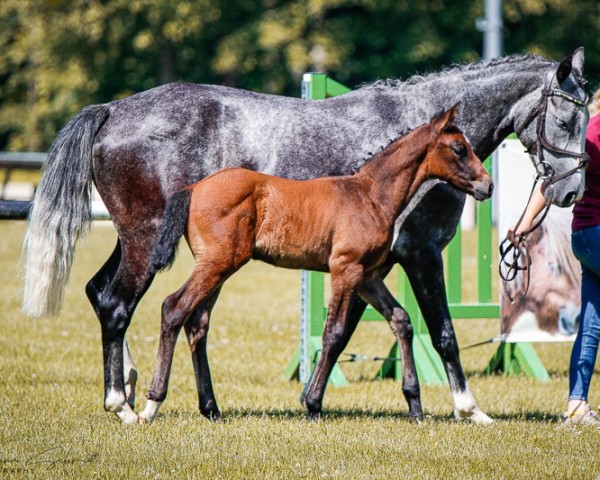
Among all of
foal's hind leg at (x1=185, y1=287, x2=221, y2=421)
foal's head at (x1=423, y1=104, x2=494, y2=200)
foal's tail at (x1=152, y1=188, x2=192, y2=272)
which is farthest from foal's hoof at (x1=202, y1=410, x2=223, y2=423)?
foal's head at (x1=423, y1=104, x2=494, y2=200)

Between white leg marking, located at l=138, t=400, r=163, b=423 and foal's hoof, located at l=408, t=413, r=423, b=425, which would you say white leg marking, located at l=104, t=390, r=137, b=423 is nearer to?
white leg marking, located at l=138, t=400, r=163, b=423

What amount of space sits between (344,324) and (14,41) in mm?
33556

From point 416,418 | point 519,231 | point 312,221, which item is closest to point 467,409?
point 416,418

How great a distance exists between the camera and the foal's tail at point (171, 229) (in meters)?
5.77

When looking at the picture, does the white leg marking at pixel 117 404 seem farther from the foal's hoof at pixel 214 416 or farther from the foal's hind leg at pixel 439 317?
the foal's hind leg at pixel 439 317

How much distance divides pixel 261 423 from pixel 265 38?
24.0 metres

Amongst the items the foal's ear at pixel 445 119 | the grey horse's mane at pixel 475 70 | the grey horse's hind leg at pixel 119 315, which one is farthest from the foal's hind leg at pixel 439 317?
the grey horse's hind leg at pixel 119 315

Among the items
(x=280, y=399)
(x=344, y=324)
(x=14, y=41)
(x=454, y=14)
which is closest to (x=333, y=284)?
(x=344, y=324)

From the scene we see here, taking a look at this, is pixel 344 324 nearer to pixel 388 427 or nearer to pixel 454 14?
pixel 388 427

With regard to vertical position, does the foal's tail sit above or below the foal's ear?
below

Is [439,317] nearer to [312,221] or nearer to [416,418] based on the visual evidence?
[416,418]

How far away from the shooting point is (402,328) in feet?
21.1

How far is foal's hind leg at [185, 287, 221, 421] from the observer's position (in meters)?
6.38

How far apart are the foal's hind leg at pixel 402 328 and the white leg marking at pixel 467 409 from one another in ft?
0.78
